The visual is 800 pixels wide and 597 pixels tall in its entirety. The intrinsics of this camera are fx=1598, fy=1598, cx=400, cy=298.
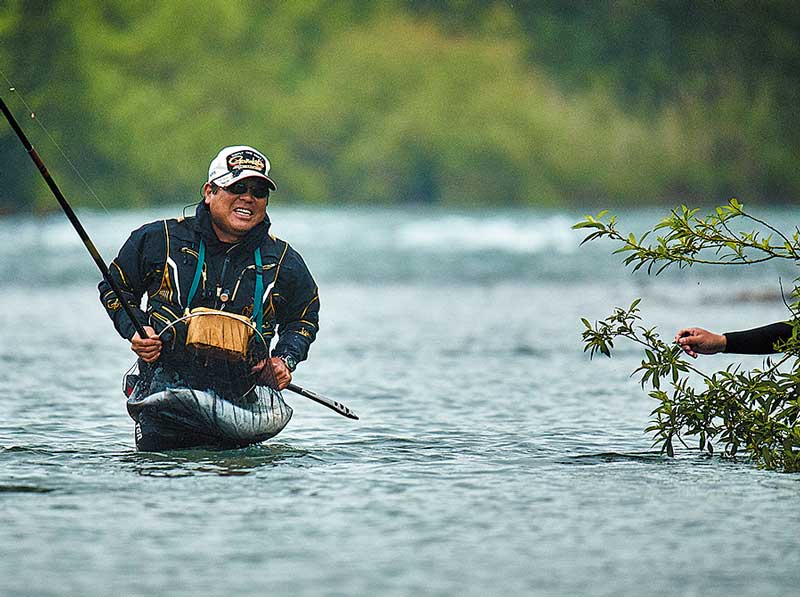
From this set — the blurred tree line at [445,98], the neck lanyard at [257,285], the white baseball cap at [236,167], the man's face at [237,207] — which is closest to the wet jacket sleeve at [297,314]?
the neck lanyard at [257,285]

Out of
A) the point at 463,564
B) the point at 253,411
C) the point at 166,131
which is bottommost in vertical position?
the point at 463,564

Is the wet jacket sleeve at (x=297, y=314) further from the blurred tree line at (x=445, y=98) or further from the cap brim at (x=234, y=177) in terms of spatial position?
the blurred tree line at (x=445, y=98)

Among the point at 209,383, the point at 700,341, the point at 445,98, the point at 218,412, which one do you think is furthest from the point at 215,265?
the point at 445,98

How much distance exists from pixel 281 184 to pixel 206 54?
8.41m

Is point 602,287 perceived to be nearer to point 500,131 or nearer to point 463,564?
point 463,564

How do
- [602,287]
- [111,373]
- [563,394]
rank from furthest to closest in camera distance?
[602,287]
[111,373]
[563,394]

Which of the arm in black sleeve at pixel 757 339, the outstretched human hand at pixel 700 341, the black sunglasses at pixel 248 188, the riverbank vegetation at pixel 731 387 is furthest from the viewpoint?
the black sunglasses at pixel 248 188

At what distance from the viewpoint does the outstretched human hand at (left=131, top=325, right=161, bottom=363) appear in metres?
6.64

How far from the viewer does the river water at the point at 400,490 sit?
4879mm

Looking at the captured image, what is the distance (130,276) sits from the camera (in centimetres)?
676

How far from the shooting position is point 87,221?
44.8 meters

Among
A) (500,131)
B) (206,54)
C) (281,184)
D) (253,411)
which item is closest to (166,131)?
(281,184)

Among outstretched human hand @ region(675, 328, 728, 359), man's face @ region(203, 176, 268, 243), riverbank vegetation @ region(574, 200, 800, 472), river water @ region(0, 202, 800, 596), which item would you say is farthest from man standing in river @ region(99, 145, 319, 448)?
outstretched human hand @ region(675, 328, 728, 359)

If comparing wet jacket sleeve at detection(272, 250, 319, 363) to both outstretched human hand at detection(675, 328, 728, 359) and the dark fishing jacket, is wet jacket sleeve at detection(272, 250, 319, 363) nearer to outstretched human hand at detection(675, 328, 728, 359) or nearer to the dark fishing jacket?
the dark fishing jacket
